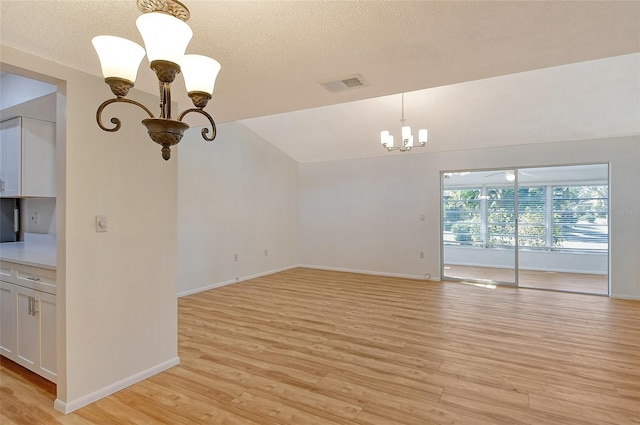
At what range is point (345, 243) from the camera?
7234mm

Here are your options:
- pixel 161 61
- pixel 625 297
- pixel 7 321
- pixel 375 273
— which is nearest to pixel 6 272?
pixel 7 321

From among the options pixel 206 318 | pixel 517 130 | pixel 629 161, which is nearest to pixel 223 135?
pixel 206 318

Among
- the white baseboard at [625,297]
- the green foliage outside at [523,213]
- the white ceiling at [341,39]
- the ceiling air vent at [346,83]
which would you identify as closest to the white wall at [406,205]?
the white baseboard at [625,297]

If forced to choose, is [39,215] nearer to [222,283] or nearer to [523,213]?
[222,283]

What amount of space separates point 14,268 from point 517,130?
6.48m

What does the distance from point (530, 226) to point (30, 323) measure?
335 inches

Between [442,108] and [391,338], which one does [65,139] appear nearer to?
[391,338]

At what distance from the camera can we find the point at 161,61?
119 centimetres

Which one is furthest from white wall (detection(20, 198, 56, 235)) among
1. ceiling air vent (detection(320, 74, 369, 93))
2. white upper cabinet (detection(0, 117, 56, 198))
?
ceiling air vent (detection(320, 74, 369, 93))

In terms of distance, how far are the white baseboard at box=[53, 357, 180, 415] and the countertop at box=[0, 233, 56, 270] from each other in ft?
2.96

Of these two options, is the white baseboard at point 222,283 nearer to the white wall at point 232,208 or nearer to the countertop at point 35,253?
the white wall at point 232,208

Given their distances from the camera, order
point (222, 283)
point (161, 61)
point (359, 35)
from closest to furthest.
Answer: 1. point (161, 61)
2. point (359, 35)
3. point (222, 283)

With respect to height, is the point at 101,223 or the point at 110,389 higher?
the point at 101,223

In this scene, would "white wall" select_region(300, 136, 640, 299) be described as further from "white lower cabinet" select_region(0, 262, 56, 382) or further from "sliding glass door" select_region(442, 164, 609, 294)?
"white lower cabinet" select_region(0, 262, 56, 382)
